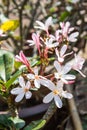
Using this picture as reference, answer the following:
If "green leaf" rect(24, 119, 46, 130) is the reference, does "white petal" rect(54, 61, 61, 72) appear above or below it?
above

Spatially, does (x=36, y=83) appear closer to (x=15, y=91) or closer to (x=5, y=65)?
(x=15, y=91)

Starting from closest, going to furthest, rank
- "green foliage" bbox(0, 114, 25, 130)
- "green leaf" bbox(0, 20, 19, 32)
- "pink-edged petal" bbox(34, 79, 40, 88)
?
"pink-edged petal" bbox(34, 79, 40, 88)
"green foliage" bbox(0, 114, 25, 130)
"green leaf" bbox(0, 20, 19, 32)

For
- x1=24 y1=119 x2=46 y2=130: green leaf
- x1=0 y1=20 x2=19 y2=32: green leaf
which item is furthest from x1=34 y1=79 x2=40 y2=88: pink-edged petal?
x1=0 y1=20 x2=19 y2=32: green leaf

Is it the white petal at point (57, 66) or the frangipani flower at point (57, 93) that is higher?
the white petal at point (57, 66)

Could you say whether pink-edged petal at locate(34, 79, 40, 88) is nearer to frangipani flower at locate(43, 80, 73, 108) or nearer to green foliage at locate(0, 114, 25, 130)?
frangipani flower at locate(43, 80, 73, 108)

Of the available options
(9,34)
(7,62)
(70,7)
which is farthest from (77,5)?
(7,62)

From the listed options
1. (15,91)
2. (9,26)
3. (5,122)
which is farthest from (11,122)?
(9,26)

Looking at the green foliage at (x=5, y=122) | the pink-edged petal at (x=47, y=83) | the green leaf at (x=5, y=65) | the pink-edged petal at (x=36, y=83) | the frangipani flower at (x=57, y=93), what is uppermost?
the pink-edged petal at (x=36, y=83)

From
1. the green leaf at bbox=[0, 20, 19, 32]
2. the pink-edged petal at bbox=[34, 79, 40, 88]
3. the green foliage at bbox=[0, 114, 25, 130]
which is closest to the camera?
the pink-edged petal at bbox=[34, 79, 40, 88]

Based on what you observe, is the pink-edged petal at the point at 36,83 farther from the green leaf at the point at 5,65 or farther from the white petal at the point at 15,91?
the green leaf at the point at 5,65

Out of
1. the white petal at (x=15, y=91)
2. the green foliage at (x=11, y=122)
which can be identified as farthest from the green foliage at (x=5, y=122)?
the white petal at (x=15, y=91)
